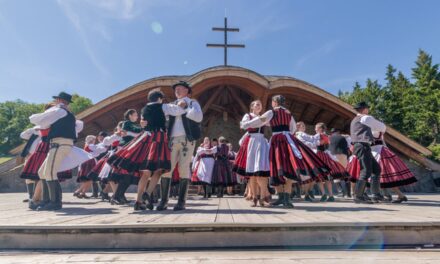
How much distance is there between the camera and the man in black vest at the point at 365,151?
15.8 ft

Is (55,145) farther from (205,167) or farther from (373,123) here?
(373,123)

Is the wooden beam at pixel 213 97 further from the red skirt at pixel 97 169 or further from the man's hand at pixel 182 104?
the man's hand at pixel 182 104

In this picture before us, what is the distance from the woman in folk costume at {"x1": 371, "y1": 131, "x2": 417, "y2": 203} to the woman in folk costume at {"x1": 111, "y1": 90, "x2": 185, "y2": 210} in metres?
4.02

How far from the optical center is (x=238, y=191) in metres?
10.3

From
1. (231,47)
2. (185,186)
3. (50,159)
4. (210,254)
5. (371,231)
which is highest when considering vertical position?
(231,47)

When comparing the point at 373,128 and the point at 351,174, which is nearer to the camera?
the point at 373,128

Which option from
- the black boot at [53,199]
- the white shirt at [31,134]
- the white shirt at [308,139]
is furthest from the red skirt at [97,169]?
the white shirt at [308,139]

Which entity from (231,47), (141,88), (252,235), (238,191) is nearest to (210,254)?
(252,235)

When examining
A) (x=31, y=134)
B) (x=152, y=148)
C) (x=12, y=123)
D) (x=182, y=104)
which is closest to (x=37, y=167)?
(x=31, y=134)

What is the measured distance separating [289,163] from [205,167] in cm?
416

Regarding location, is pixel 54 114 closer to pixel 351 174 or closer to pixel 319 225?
pixel 319 225

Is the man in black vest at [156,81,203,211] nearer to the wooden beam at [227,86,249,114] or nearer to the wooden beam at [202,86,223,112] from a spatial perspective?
the wooden beam at [202,86,223,112]

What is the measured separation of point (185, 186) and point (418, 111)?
109 ft

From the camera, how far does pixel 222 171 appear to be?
316 inches
